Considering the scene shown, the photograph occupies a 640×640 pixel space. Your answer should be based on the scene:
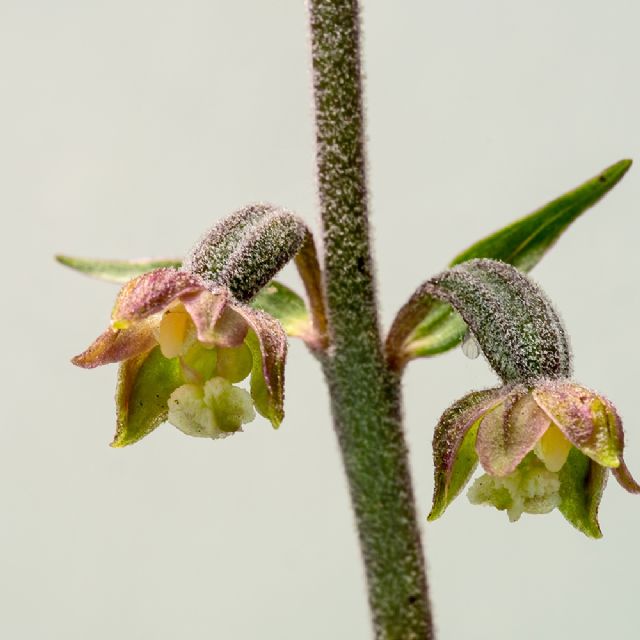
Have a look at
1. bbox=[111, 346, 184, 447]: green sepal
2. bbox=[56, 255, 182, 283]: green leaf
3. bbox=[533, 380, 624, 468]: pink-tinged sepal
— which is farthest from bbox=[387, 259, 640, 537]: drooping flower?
bbox=[56, 255, 182, 283]: green leaf

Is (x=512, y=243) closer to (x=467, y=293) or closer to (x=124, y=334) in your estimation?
(x=467, y=293)

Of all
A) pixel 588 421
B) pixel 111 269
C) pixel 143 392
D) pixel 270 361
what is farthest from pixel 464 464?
pixel 111 269

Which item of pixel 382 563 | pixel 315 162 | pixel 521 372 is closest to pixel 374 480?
pixel 382 563

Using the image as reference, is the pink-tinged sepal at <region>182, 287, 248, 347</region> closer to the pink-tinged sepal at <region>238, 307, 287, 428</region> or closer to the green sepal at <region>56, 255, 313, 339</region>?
the pink-tinged sepal at <region>238, 307, 287, 428</region>

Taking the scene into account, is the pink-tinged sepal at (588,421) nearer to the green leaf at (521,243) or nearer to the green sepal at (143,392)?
the green leaf at (521,243)

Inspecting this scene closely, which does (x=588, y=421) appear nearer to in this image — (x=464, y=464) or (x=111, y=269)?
(x=464, y=464)

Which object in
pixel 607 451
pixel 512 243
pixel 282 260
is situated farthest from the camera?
pixel 512 243
